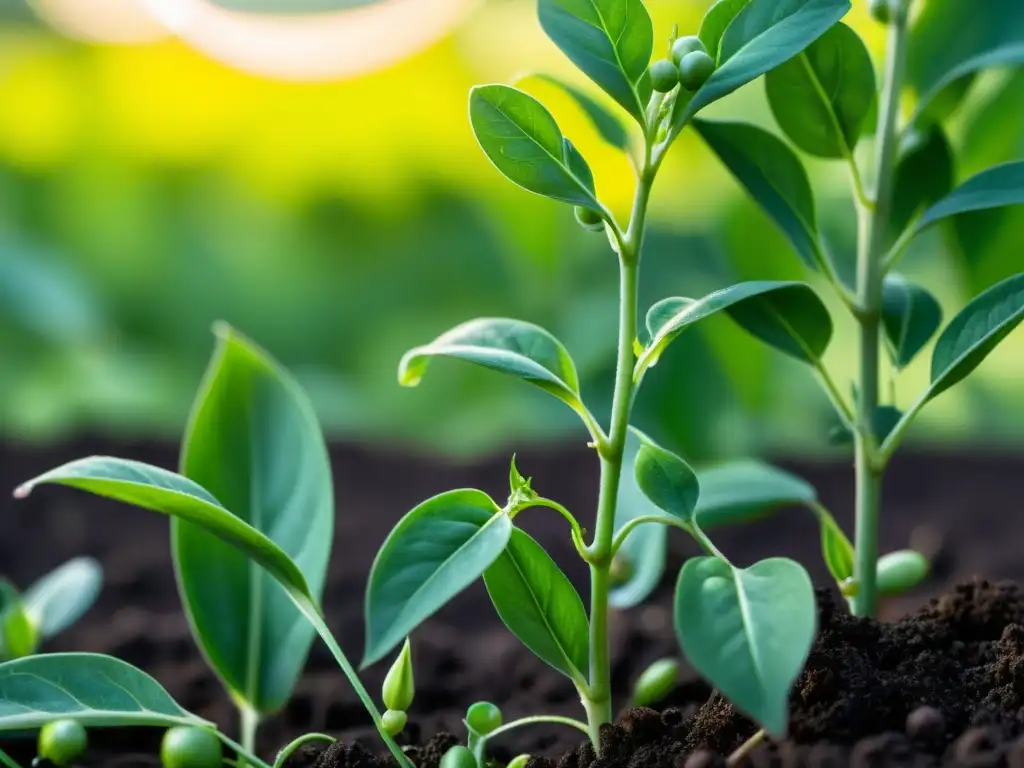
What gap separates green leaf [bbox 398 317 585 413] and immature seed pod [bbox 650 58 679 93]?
12cm

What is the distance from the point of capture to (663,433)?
1064 millimetres

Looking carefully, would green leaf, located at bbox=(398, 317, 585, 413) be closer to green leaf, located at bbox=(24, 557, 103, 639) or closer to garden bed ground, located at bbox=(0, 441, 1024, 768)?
garden bed ground, located at bbox=(0, 441, 1024, 768)

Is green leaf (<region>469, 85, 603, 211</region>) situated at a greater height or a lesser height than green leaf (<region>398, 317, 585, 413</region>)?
greater

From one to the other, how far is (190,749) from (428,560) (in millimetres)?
161

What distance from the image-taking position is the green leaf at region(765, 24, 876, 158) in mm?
570

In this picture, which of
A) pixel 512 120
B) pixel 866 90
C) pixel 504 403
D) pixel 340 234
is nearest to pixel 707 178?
pixel 504 403

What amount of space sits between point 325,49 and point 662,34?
0.64m

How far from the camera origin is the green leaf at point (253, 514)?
2.02ft

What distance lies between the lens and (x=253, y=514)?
0.63m

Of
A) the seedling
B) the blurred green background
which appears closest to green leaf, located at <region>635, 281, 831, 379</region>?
the seedling

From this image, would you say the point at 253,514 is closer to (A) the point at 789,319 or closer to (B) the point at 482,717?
(B) the point at 482,717

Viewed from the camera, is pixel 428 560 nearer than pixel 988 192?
Yes

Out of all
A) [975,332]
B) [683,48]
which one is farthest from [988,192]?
[683,48]

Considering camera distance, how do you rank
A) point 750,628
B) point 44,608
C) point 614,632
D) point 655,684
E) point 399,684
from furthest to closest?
point 614,632 → point 44,608 → point 655,684 → point 399,684 → point 750,628
